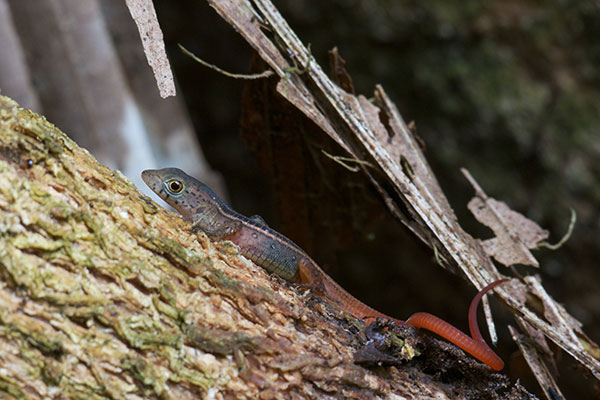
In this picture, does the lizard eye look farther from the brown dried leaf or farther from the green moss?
the brown dried leaf

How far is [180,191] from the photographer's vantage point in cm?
307

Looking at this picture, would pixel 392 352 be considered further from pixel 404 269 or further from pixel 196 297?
pixel 404 269

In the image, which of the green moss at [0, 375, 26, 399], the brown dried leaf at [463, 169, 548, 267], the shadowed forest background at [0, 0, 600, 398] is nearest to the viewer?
the green moss at [0, 375, 26, 399]

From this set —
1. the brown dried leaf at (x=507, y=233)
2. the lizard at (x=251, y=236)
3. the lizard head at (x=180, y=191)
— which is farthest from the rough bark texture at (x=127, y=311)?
the brown dried leaf at (x=507, y=233)

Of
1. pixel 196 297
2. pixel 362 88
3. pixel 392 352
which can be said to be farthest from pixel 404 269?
pixel 196 297

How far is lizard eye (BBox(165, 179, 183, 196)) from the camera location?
304cm

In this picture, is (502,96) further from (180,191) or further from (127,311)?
(127,311)

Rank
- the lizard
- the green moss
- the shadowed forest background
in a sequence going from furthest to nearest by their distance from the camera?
the shadowed forest background < the lizard < the green moss

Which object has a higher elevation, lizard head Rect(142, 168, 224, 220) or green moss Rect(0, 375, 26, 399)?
lizard head Rect(142, 168, 224, 220)

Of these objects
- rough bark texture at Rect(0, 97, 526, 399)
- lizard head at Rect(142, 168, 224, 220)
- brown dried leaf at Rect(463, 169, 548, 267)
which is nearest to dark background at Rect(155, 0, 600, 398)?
brown dried leaf at Rect(463, 169, 548, 267)

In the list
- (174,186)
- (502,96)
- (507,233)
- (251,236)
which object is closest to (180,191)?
(174,186)

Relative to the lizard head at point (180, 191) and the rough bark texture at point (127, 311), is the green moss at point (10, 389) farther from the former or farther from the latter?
the lizard head at point (180, 191)

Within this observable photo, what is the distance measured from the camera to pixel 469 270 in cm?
261

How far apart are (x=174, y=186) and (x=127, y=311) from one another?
139 centimetres
